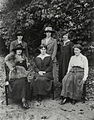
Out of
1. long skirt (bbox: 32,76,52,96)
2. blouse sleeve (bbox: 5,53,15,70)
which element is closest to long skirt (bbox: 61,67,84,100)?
long skirt (bbox: 32,76,52,96)

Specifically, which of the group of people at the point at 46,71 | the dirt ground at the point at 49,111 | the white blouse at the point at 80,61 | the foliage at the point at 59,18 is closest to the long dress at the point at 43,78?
the group of people at the point at 46,71

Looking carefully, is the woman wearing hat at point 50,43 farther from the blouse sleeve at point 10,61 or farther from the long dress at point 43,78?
the blouse sleeve at point 10,61

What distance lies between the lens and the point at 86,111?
5531 mm

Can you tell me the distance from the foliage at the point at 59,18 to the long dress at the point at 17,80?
7.38 feet

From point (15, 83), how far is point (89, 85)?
8.32 feet

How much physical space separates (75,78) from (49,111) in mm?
1126

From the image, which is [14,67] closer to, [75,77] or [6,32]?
[75,77]

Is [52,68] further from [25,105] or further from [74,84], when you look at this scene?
[25,105]

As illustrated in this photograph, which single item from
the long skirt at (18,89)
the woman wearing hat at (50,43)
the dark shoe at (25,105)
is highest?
the woman wearing hat at (50,43)

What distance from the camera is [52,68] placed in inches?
260

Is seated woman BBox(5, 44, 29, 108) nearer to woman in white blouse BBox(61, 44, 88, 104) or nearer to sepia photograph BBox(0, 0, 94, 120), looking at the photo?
sepia photograph BBox(0, 0, 94, 120)

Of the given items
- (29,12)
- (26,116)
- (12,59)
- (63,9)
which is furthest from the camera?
(29,12)

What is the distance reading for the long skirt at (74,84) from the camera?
5.94m

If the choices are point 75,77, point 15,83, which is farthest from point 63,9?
point 15,83
